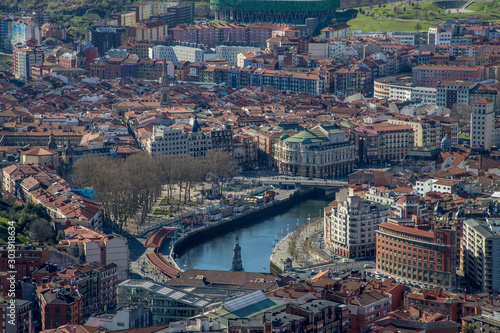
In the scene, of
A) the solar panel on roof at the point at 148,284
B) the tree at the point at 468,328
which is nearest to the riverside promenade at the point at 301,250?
the solar panel on roof at the point at 148,284

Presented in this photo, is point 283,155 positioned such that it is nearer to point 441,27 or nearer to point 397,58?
point 397,58

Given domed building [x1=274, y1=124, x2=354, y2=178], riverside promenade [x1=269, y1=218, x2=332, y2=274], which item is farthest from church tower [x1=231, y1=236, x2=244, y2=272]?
domed building [x1=274, y1=124, x2=354, y2=178]

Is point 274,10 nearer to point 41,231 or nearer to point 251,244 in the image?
point 251,244

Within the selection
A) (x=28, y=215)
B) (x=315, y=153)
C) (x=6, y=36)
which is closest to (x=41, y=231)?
(x=28, y=215)

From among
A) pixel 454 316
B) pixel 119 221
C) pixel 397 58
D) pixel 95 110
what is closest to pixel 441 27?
pixel 397 58

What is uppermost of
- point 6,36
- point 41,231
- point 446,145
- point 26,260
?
point 6,36

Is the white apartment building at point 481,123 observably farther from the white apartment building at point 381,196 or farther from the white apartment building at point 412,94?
the white apartment building at point 381,196
